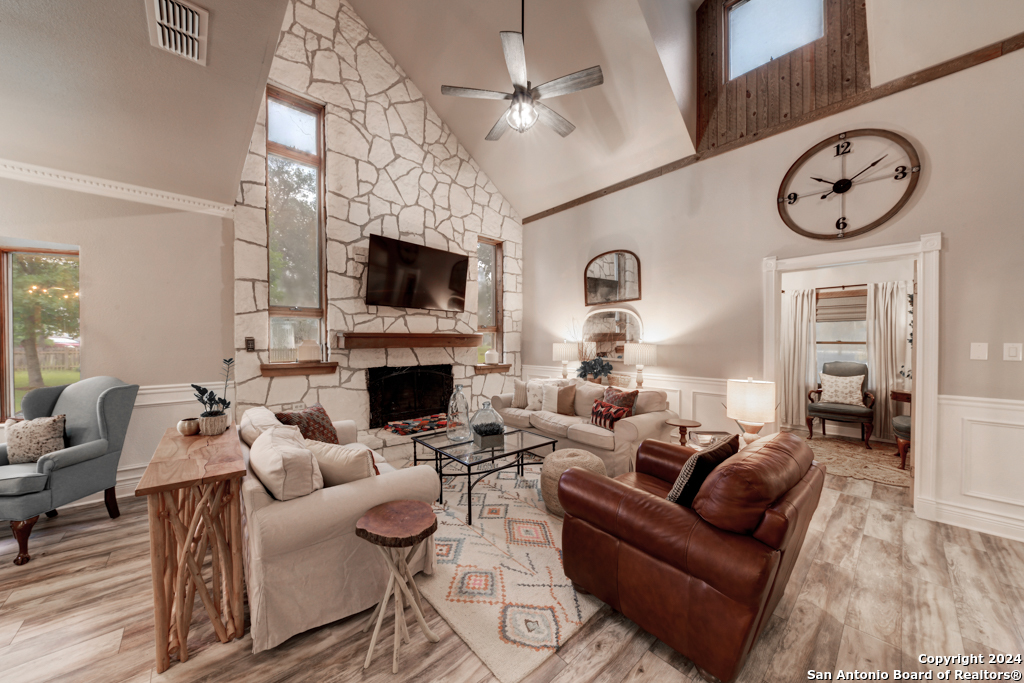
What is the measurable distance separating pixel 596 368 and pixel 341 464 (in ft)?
11.7

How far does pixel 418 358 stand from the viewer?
516 centimetres

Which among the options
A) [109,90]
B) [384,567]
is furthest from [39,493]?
[109,90]

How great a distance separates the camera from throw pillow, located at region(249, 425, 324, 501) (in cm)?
163

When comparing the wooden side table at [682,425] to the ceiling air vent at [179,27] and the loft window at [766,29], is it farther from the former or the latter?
the ceiling air vent at [179,27]

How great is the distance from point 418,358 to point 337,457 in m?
3.32

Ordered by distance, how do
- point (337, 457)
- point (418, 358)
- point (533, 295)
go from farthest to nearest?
point (533, 295)
point (418, 358)
point (337, 457)

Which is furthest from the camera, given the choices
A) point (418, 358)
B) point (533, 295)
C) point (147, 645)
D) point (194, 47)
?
point (533, 295)

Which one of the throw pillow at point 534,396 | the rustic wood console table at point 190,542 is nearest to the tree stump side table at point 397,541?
the rustic wood console table at point 190,542

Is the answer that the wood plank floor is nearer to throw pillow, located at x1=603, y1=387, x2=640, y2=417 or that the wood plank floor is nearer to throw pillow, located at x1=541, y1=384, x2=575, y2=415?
throw pillow, located at x1=603, y1=387, x2=640, y2=417

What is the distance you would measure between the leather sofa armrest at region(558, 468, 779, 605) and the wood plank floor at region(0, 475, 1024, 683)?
474 millimetres

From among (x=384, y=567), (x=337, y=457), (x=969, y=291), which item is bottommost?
(x=384, y=567)

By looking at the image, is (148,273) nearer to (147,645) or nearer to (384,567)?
(147,645)

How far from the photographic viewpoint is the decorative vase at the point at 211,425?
7.42 feet

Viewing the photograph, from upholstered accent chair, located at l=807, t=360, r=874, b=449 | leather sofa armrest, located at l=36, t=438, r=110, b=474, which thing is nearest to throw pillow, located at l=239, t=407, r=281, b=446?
leather sofa armrest, located at l=36, t=438, r=110, b=474
